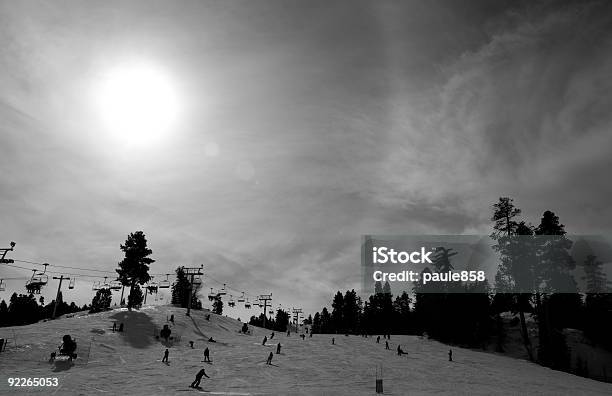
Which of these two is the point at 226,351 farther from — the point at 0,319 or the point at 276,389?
the point at 0,319

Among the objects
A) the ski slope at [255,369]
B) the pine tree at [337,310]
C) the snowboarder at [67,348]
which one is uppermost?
the pine tree at [337,310]

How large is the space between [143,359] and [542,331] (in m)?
41.4

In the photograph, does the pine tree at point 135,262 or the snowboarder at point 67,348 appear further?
the pine tree at point 135,262

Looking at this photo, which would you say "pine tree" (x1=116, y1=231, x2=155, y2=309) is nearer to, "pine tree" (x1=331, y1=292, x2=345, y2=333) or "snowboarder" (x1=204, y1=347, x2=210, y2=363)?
"snowboarder" (x1=204, y1=347, x2=210, y2=363)

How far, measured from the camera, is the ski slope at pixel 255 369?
24438mm

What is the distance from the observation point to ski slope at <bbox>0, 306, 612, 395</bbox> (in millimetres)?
24438

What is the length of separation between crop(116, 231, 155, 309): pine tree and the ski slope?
44.6ft

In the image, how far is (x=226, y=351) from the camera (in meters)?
38.9

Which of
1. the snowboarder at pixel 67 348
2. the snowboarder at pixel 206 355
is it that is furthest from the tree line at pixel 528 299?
the snowboarder at pixel 67 348

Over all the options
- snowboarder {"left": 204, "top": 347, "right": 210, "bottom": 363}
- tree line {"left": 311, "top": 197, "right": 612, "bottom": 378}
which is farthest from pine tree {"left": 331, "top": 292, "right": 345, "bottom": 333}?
snowboarder {"left": 204, "top": 347, "right": 210, "bottom": 363}

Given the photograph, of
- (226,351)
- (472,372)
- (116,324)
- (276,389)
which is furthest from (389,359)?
(116,324)

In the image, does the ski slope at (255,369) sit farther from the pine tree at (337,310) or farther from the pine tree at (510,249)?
the pine tree at (337,310)

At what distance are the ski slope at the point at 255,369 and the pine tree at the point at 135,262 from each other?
535 inches

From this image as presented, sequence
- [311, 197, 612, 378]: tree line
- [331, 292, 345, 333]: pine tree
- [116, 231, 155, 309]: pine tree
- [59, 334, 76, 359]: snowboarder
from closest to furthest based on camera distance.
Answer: [59, 334, 76, 359]: snowboarder
[311, 197, 612, 378]: tree line
[116, 231, 155, 309]: pine tree
[331, 292, 345, 333]: pine tree
